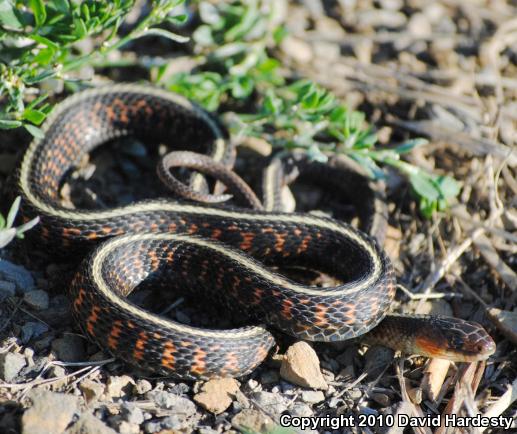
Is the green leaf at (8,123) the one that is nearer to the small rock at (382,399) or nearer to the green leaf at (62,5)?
the green leaf at (62,5)

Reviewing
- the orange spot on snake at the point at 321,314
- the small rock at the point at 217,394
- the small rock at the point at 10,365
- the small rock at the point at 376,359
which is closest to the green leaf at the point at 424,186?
the small rock at the point at 376,359

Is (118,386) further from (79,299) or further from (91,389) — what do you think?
(79,299)

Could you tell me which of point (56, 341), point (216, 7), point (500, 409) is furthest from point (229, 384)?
point (216, 7)

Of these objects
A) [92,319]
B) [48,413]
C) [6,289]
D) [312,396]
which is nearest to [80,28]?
[6,289]

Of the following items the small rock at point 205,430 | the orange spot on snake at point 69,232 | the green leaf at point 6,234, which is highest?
the green leaf at point 6,234

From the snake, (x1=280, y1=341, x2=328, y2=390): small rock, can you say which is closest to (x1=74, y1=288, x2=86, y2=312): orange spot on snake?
the snake

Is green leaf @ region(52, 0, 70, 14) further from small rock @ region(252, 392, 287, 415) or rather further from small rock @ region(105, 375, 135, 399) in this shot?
small rock @ region(252, 392, 287, 415)

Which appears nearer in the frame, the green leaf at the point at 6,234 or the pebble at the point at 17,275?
the green leaf at the point at 6,234
